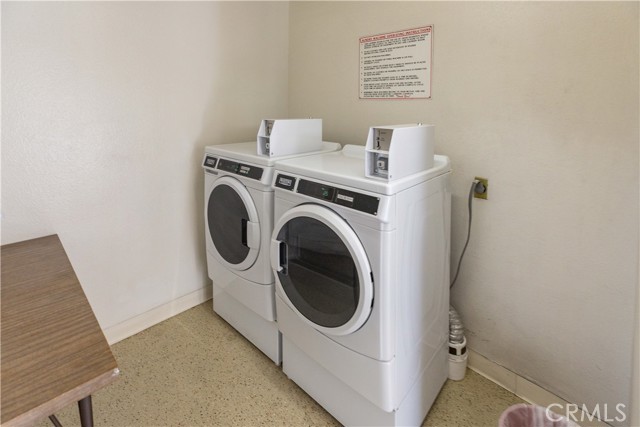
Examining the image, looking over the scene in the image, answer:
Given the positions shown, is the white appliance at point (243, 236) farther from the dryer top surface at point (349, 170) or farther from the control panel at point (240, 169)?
the dryer top surface at point (349, 170)

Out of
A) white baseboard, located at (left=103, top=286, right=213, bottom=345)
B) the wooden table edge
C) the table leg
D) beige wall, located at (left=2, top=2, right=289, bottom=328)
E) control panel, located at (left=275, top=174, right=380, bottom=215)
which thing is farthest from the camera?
white baseboard, located at (left=103, top=286, right=213, bottom=345)

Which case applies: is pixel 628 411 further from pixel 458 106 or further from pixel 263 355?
pixel 263 355

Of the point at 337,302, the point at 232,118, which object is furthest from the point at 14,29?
the point at 337,302

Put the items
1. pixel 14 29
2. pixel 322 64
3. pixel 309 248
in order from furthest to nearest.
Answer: pixel 322 64, pixel 14 29, pixel 309 248

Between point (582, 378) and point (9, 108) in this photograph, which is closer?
point (582, 378)

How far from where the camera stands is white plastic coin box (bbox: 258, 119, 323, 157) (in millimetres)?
1837

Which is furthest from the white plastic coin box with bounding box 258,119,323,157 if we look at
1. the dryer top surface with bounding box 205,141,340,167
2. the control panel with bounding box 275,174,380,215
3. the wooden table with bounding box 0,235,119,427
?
the wooden table with bounding box 0,235,119,427

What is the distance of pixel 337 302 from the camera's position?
1.45 meters

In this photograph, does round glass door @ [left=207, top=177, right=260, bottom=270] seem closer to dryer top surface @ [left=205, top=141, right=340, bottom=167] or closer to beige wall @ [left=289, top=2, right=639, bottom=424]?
dryer top surface @ [left=205, top=141, right=340, bottom=167]

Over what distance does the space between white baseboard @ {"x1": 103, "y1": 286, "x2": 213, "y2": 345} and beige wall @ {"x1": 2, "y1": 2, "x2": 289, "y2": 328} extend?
0.12 feet

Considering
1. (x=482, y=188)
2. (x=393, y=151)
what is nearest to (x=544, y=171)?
(x=482, y=188)

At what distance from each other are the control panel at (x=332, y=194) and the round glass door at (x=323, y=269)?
2.2 inches

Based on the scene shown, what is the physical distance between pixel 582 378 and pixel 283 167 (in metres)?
1.56

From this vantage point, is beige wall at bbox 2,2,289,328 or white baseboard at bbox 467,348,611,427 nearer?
white baseboard at bbox 467,348,611,427
